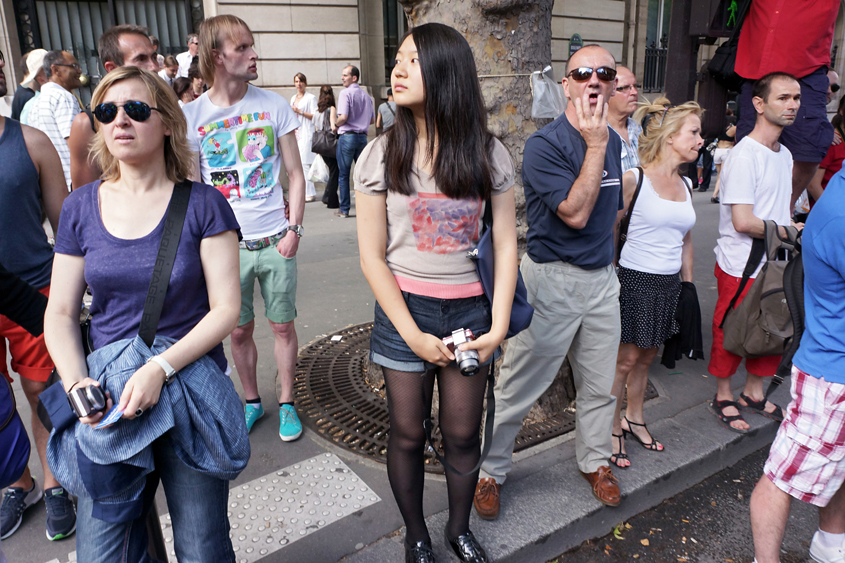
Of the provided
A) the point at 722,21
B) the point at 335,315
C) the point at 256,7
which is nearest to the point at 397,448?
the point at 335,315

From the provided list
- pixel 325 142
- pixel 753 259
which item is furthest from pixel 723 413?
pixel 325 142

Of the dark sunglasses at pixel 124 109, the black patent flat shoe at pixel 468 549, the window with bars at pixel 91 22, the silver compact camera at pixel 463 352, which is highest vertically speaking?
the window with bars at pixel 91 22

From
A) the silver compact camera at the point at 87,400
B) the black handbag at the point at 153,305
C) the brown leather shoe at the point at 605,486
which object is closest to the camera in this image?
the silver compact camera at the point at 87,400

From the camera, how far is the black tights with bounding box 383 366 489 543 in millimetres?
2441

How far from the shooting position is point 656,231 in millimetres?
3402

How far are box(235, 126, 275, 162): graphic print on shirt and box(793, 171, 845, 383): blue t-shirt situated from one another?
266 cm

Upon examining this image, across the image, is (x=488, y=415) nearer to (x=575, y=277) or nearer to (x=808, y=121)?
(x=575, y=277)

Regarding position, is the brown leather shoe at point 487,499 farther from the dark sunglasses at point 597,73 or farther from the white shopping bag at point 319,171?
the white shopping bag at point 319,171

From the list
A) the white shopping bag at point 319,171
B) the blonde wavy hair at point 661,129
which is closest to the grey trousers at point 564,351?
the blonde wavy hair at point 661,129

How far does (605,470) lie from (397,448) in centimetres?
123

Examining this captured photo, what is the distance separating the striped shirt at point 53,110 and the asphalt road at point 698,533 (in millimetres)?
4582

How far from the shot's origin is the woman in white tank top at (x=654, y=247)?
11.2 feet

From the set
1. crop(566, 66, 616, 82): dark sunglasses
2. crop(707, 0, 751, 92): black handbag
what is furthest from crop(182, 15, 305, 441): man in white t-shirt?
crop(707, 0, 751, 92): black handbag

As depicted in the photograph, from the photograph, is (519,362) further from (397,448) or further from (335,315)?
(335,315)
